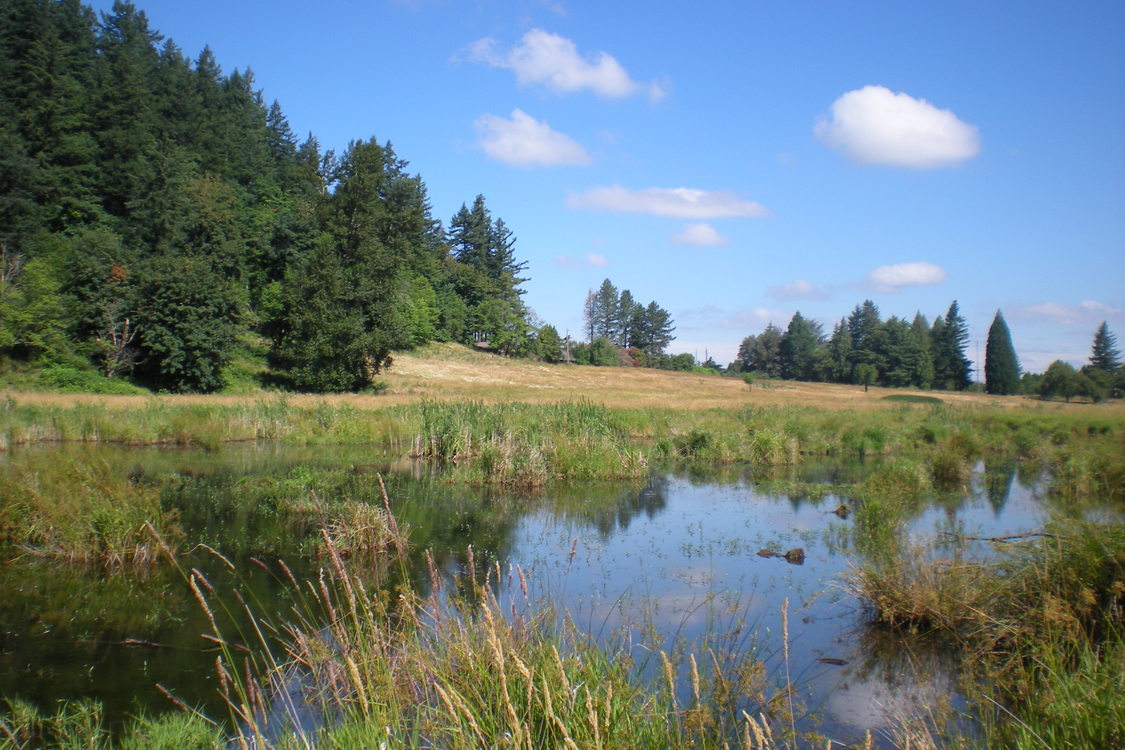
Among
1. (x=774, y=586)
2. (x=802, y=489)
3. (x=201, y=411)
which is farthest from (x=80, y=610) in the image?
(x=201, y=411)

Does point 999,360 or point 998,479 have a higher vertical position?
point 999,360

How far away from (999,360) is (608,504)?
8332 centimetres

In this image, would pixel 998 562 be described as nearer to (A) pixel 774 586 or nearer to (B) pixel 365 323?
(A) pixel 774 586

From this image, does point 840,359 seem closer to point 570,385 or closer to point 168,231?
point 570,385

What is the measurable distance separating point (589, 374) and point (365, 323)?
3014 cm

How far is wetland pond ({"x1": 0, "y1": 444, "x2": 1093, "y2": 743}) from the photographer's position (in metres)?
6.82

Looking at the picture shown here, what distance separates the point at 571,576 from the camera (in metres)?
10.1

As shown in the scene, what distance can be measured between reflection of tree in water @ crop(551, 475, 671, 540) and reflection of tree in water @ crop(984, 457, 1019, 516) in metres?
7.22

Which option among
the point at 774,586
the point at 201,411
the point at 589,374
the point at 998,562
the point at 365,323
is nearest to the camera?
the point at 998,562

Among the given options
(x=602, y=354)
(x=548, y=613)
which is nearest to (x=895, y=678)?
(x=548, y=613)

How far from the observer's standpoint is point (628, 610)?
8273 millimetres

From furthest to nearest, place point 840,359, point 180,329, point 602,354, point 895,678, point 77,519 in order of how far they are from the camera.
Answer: point 840,359, point 602,354, point 180,329, point 77,519, point 895,678

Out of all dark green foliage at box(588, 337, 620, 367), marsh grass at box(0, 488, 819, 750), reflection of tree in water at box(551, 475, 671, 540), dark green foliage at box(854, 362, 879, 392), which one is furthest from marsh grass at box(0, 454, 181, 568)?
dark green foliage at box(854, 362, 879, 392)

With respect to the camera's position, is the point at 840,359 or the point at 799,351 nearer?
the point at 840,359
